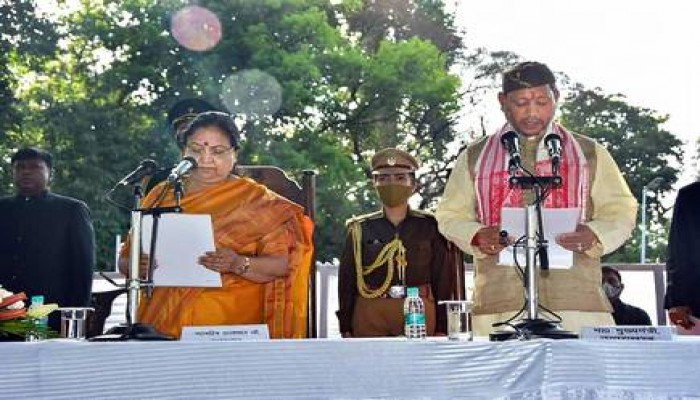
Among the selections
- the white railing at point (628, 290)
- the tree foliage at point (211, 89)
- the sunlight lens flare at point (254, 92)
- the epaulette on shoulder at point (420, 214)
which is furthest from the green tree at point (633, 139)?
the epaulette on shoulder at point (420, 214)

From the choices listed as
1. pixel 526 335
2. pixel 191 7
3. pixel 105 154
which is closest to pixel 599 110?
pixel 191 7

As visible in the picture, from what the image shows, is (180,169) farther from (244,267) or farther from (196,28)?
(196,28)

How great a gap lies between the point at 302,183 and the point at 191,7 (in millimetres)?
19977

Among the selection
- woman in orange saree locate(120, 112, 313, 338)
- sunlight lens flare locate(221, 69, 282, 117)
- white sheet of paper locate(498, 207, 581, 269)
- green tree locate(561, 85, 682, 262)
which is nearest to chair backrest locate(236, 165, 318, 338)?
woman in orange saree locate(120, 112, 313, 338)

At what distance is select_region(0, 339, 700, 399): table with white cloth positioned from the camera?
2.49 meters

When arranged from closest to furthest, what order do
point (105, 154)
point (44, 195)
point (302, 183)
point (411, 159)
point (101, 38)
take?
point (302, 183) → point (411, 159) → point (44, 195) → point (105, 154) → point (101, 38)

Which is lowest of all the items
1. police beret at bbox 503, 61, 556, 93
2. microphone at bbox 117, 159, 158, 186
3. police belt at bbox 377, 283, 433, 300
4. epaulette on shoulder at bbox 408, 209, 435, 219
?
police belt at bbox 377, 283, 433, 300

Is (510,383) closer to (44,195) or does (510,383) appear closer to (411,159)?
(411,159)

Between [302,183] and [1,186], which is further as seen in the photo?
[1,186]

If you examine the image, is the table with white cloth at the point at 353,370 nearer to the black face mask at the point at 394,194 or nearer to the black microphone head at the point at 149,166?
the black microphone head at the point at 149,166

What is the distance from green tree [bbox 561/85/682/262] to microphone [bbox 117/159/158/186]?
101ft

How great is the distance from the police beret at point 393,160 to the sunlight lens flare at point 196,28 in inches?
714

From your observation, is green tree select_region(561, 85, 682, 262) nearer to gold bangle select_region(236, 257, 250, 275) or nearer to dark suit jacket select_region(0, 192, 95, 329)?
dark suit jacket select_region(0, 192, 95, 329)

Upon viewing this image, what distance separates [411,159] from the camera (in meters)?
5.16
